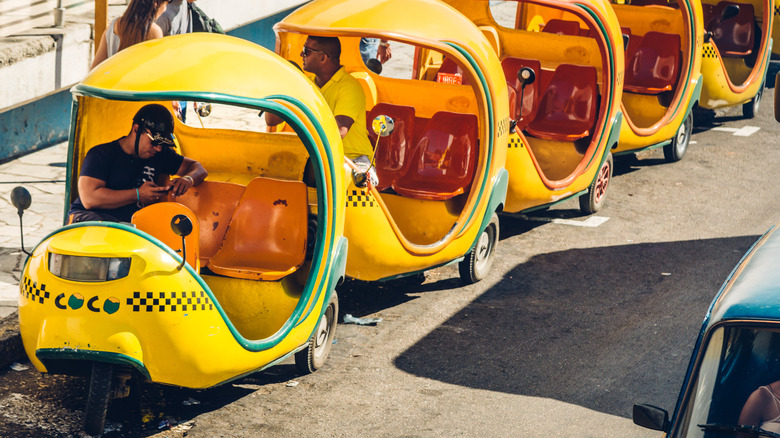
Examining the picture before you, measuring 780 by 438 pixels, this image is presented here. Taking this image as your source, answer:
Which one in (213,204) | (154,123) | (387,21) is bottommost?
(213,204)

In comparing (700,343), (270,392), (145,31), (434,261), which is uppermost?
(145,31)

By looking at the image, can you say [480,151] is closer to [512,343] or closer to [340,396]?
[512,343]

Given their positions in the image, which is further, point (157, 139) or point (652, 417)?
point (157, 139)

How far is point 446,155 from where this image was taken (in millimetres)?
8125

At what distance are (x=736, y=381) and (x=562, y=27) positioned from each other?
7.66 m

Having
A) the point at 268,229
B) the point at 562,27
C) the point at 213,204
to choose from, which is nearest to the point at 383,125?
the point at 268,229

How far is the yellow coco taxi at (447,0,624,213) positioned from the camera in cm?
858

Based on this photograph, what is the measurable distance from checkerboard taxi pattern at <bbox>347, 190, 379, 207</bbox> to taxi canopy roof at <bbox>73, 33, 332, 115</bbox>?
95 centimetres

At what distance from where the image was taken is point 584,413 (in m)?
5.96

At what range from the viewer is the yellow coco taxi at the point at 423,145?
700 centimetres

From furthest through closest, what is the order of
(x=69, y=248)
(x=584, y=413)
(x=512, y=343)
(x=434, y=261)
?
(x=434, y=261) < (x=512, y=343) < (x=584, y=413) < (x=69, y=248)

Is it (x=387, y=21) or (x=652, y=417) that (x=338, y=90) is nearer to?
(x=387, y=21)

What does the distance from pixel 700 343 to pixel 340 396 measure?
255 cm

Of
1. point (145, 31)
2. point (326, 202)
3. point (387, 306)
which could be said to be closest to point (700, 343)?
point (326, 202)
